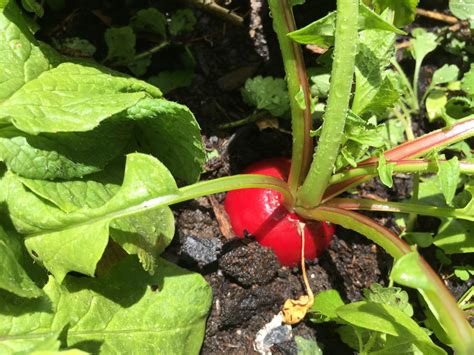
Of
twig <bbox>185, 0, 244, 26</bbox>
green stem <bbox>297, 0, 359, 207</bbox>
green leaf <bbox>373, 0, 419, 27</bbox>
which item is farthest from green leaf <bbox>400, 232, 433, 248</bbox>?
twig <bbox>185, 0, 244, 26</bbox>

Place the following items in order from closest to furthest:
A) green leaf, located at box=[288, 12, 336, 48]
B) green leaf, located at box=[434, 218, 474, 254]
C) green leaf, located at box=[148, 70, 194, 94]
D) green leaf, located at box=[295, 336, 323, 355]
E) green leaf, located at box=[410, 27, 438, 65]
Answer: green leaf, located at box=[288, 12, 336, 48] → green leaf, located at box=[295, 336, 323, 355] → green leaf, located at box=[434, 218, 474, 254] → green leaf, located at box=[148, 70, 194, 94] → green leaf, located at box=[410, 27, 438, 65]

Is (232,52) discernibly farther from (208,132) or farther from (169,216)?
(169,216)

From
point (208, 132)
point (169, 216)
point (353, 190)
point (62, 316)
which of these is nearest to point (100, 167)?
point (169, 216)

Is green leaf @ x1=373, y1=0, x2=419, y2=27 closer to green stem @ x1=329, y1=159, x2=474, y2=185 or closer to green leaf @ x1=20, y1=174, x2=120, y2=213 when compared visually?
green stem @ x1=329, y1=159, x2=474, y2=185

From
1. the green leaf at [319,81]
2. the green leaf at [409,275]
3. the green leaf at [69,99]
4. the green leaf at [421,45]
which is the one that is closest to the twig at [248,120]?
the green leaf at [319,81]

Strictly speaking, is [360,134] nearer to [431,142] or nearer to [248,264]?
[431,142]

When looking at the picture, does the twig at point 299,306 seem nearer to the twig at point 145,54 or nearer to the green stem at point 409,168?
the green stem at point 409,168

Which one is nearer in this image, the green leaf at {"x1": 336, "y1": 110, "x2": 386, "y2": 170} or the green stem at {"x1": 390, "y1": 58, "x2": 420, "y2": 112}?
the green leaf at {"x1": 336, "y1": 110, "x2": 386, "y2": 170}

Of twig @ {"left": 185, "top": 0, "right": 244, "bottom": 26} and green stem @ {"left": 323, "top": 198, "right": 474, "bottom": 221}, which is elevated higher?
twig @ {"left": 185, "top": 0, "right": 244, "bottom": 26}
